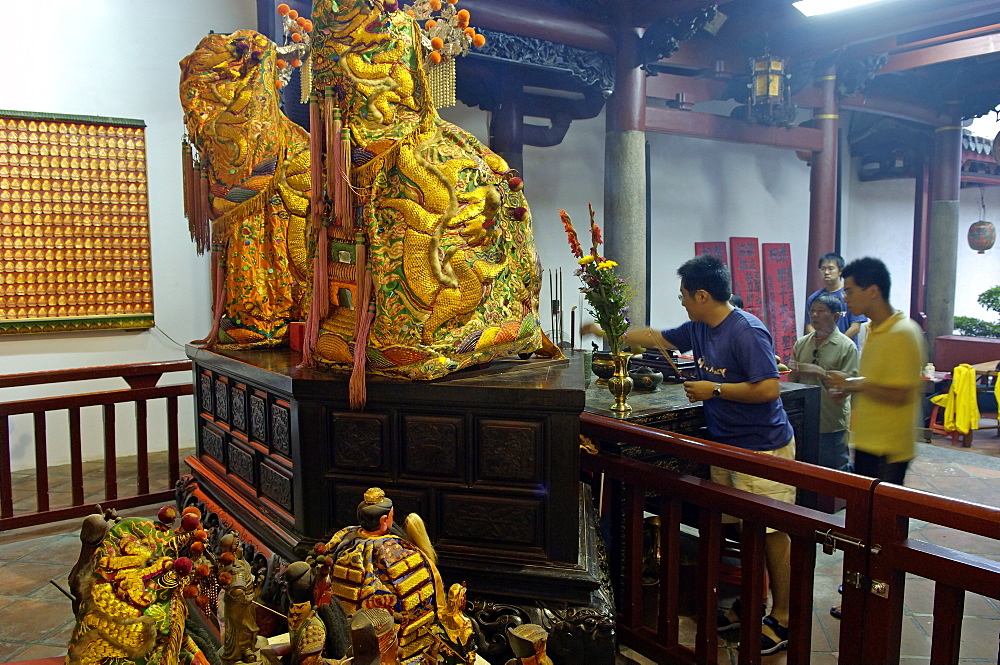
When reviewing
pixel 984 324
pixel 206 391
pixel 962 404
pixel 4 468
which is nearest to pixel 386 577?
pixel 206 391

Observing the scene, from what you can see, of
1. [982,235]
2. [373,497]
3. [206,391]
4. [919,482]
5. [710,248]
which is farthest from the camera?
[982,235]

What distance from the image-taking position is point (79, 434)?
3926mm

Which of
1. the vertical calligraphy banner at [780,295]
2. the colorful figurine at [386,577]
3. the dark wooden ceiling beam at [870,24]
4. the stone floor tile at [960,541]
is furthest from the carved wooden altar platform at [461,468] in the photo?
the vertical calligraphy banner at [780,295]

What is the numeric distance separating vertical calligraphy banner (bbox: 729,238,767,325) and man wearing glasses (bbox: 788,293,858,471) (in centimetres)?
469

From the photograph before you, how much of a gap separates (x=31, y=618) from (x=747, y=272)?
28.1 ft

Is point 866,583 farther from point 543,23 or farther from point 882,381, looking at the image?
point 543,23

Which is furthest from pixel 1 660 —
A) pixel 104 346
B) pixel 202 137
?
pixel 104 346

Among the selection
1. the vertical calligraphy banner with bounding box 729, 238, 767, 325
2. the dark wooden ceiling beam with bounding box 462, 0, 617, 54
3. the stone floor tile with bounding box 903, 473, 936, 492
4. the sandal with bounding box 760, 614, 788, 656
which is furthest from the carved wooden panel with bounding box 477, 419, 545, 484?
the vertical calligraphy banner with bounding box 729, 238, 767, 325

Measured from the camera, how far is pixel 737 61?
24.1 feet

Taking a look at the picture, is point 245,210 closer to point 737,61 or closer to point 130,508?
point 130,508

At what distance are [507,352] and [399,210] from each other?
31.3 inches

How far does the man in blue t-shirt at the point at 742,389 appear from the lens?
9.44 ft

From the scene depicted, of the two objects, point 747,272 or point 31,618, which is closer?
point 31,618

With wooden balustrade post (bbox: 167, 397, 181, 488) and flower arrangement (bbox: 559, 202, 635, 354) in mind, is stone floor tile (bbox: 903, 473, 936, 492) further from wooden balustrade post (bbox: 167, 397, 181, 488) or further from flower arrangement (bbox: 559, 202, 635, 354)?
wooden balustrade post (bbox: 167, 397, 181, 488)
